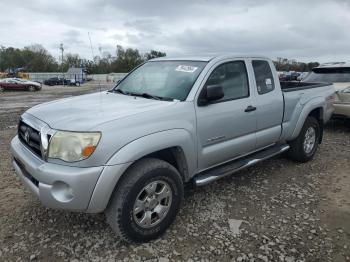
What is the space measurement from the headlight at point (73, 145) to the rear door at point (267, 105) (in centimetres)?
237

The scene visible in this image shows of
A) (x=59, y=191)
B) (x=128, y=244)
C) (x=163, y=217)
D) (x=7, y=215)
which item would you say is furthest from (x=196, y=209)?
(x=7, y=215)

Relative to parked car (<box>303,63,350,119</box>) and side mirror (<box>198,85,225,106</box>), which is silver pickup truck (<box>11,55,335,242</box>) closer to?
side mirror (<box>198,85,225,106</box>)

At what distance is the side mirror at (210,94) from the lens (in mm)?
3621

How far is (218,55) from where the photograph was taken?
4289mm

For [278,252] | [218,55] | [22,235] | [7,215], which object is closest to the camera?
[278,252]

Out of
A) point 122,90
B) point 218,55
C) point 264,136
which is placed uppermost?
point 218,55

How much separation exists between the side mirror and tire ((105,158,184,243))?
2.73 feet

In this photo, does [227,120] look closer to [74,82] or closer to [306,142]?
[306,142]

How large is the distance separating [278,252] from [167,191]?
1194 millimetres

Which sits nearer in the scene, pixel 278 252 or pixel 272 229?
pixel 278 252

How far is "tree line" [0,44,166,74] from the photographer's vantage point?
84.2 m

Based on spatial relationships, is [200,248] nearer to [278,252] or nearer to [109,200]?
[278,252]

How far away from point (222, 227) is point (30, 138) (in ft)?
7.09

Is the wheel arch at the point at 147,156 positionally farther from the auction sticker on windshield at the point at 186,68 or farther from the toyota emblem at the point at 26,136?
the toyota emblem at the point at 26,136
